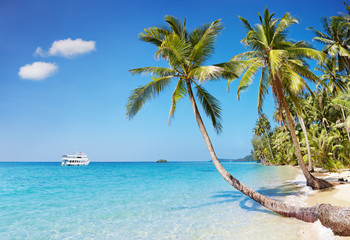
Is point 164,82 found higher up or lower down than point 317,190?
higher up

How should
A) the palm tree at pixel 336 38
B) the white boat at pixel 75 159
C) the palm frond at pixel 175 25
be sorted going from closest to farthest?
the palm frond at pixel 175 25, the palm tree at pixel 336 38, the white boat at pixel 75 159

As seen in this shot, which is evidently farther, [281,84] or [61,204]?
[61,204]

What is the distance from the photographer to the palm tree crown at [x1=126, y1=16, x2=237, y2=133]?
297 inches

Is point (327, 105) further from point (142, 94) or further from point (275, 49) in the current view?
point (142, 94)

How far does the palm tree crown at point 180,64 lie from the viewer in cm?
755

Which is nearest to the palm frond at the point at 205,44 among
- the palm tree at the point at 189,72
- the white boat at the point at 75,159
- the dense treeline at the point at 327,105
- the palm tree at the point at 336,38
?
the palm tree at the point at 189,72

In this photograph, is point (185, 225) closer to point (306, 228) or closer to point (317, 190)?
point (306, 228)

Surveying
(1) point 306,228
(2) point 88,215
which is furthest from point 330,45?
(2) point 88,215

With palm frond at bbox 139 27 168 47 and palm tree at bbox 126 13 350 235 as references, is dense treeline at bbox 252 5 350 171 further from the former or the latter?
palm frond at bbox 139 27 168 47

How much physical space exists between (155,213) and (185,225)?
212cm

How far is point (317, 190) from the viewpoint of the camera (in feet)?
32.3

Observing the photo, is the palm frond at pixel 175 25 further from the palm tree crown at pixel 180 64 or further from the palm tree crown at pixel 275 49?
the palm tree crown at pixel 275 49

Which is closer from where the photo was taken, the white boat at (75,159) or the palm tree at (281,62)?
the palm tree at (281,62)

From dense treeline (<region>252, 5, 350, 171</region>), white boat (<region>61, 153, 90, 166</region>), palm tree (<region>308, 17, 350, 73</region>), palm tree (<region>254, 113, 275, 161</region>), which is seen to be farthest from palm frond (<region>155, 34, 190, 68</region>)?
white boat (<region>61, 153, 90, 166</region>)
